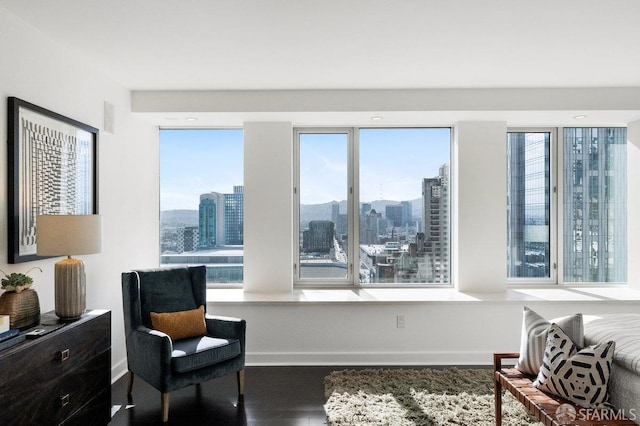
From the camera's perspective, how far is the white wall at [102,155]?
2.46m

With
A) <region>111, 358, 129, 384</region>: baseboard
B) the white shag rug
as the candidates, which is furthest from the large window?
<region>111, 358, 129, 384</region>: baseboard

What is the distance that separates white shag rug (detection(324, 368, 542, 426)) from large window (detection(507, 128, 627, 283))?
1576 millimetres

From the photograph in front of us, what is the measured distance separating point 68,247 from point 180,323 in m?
1.13

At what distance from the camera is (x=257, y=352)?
12.9ft

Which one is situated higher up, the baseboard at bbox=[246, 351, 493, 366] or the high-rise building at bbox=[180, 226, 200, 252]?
the high-rise building at bbox=[180, 226, 200, 252]

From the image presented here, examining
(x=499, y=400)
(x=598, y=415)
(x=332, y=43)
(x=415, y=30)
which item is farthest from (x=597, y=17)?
(x=499, y=400)

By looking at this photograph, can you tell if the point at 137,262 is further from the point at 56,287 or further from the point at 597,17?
the point at 597,17

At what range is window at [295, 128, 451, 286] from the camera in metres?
4.63

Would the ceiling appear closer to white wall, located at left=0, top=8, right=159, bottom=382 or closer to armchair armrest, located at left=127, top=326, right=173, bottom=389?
white wall, located at left=0, top=8, right=159, bottom=382

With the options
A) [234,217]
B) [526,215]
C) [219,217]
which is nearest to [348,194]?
[234,217]

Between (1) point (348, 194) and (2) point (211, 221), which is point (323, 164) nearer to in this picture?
(1) point (348, 194)

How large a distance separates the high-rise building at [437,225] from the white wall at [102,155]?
9.56ft

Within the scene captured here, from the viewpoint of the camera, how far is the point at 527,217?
4637 mm

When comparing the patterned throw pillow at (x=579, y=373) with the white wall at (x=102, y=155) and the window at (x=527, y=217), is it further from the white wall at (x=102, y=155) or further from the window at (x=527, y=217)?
the white wall at (x=102, y=155)
